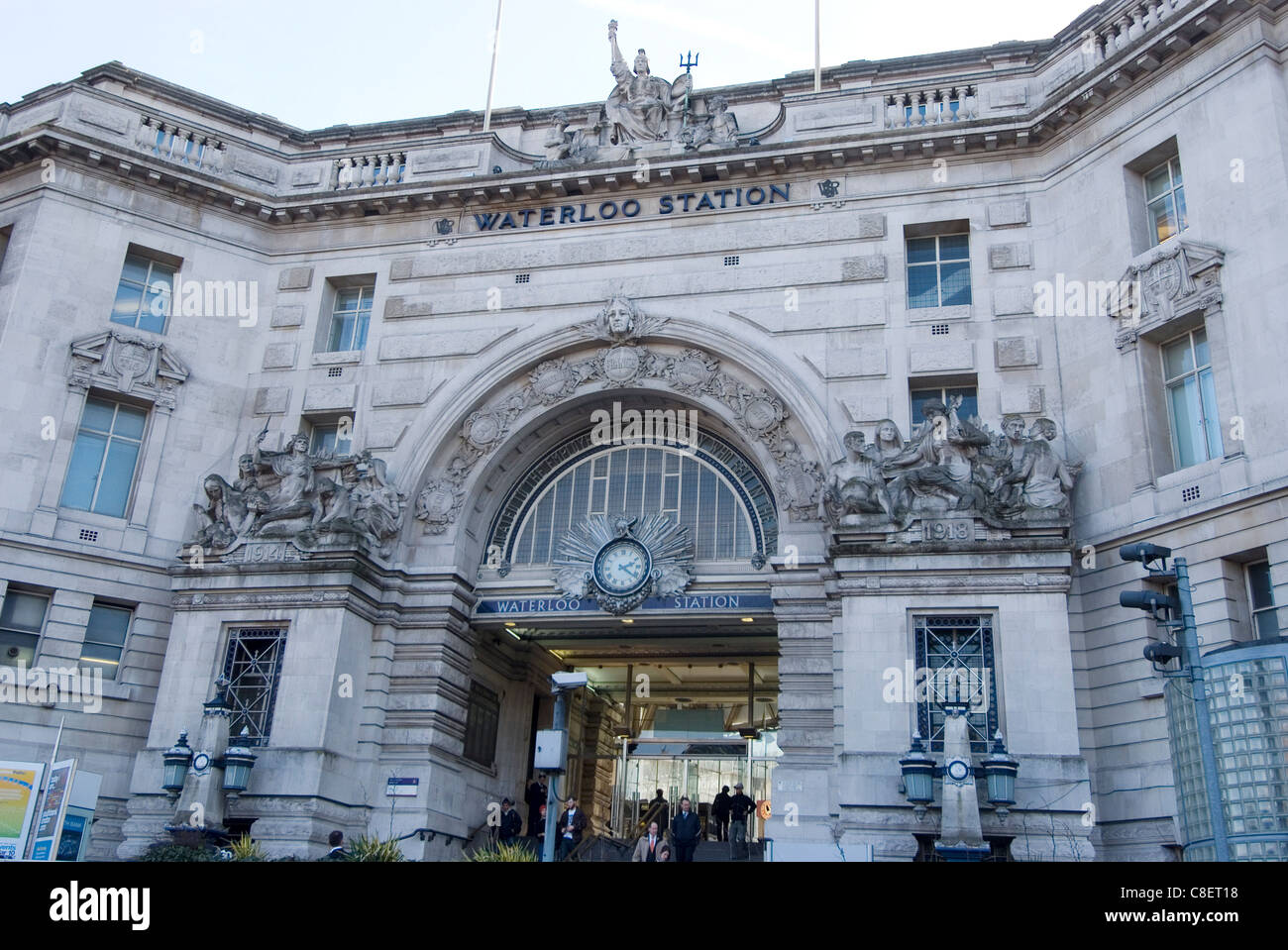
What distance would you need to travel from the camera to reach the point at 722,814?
25000 millimetres

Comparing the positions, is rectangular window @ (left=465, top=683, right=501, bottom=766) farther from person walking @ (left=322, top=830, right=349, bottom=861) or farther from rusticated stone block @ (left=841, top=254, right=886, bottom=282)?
rusticated stone block @ (left=841, top=254, right=886, bottom=282)

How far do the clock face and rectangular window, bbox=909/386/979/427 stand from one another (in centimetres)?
663

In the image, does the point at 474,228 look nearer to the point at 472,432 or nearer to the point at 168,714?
the point at 472,432

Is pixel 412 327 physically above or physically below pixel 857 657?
above

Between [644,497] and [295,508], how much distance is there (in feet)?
25.5

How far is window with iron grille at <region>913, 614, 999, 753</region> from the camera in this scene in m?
19.9

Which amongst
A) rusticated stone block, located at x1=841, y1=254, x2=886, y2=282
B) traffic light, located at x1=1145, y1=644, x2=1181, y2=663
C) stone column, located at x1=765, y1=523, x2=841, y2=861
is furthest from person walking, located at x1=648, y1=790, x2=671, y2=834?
traffic light, located at x1=1145, y1=644, x2=1181, y2=663

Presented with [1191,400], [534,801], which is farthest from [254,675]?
[1191,400]

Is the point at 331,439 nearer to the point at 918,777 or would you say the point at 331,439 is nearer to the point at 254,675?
the point at 254,675

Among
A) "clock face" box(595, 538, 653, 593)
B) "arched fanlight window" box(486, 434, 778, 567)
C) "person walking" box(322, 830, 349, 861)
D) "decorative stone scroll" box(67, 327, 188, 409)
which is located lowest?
→ "person walking" box(322, 830, 349, 861)
